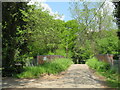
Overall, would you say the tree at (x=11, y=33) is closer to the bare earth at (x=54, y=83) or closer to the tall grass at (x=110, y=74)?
the bare earth at (x=54, y=83)

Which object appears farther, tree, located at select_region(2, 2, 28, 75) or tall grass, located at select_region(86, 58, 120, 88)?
tree, located at select_region(2, 2, 28, 75)

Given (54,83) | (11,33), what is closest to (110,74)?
(54,83)

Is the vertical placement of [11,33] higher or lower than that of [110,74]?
higher

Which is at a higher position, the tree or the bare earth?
the tree

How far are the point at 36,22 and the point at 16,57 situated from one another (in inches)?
95.8

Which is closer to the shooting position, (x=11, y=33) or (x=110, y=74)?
(x=110, y=74)

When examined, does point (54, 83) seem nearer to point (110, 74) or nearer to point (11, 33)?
point (110, 74)

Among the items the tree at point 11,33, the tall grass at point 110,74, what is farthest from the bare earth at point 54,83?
the tree at point 11,33

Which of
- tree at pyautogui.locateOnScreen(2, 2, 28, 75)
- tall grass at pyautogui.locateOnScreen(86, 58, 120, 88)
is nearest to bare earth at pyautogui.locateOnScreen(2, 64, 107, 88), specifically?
tall grass at pyautogui.locateOnScreen(86, 58, 120, 88)

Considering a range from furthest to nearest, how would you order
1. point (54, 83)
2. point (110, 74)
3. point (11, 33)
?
point (11, 33) < point (110, 74) < point (54, 83)

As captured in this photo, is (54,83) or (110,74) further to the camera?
(110,74)

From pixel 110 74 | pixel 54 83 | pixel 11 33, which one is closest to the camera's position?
pixel 54 83

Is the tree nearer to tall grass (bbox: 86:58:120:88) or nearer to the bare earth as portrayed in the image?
the bare earth

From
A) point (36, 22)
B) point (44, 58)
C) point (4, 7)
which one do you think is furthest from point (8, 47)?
point (44, 58)
